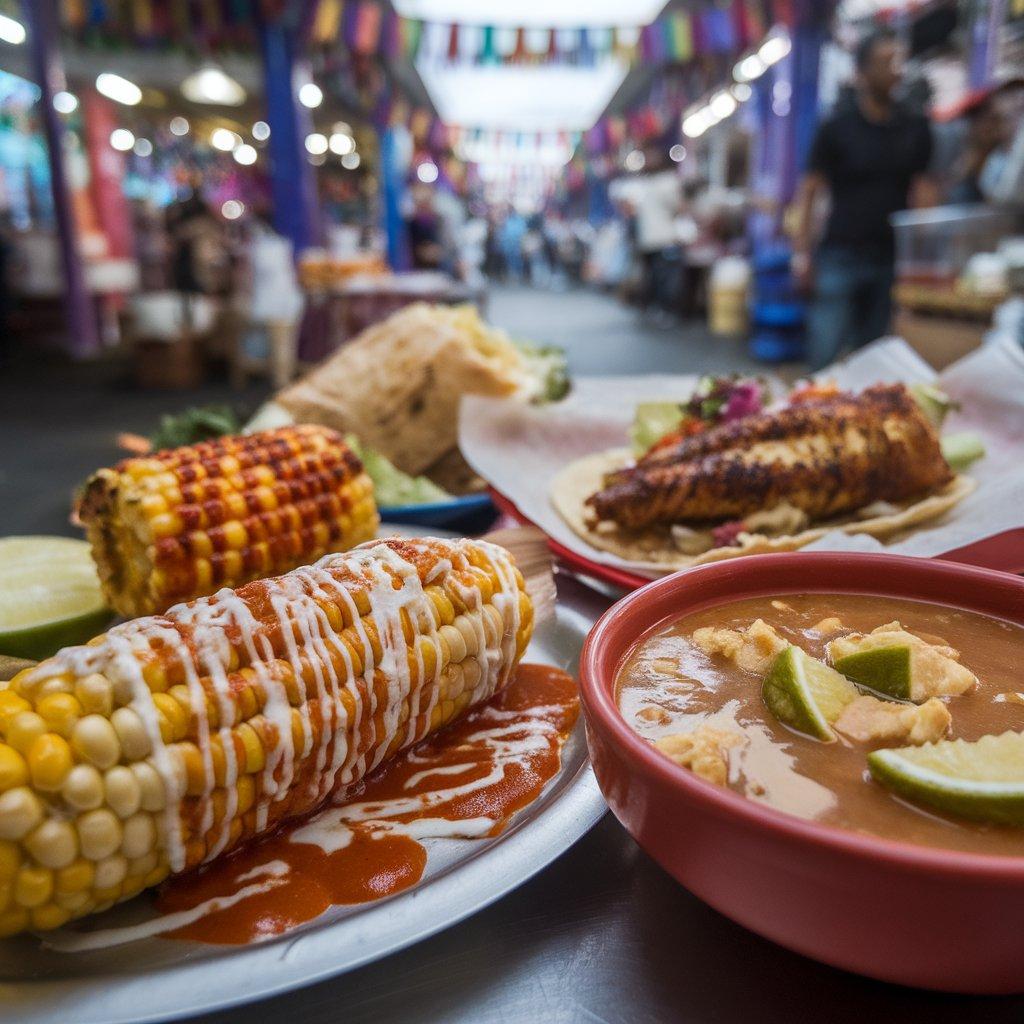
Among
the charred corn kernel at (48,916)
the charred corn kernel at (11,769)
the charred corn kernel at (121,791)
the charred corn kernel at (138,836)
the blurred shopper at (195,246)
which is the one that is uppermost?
the blurred shopper at (195,246)

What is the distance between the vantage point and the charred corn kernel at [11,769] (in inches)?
27.5

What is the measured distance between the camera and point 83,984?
663mm

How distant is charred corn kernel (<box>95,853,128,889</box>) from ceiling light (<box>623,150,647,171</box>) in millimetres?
26332

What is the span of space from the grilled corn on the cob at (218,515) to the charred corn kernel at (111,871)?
756 mm


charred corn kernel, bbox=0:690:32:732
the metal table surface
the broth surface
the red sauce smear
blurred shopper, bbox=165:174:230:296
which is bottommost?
the metal table surface

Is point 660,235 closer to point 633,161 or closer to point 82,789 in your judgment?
point 633,161

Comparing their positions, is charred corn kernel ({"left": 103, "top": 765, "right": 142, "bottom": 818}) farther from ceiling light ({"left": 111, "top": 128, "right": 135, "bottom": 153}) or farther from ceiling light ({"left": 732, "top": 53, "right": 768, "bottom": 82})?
ceiling light ({"left": 111, "top": 128, "right": 135, "bottom": 153})

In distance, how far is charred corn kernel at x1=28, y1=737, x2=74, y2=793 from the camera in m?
0.71

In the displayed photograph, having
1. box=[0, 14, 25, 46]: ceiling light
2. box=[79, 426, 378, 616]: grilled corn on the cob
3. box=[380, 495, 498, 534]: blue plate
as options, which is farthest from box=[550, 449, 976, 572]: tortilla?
box=[0, 14, 25, 46]: ceiling light

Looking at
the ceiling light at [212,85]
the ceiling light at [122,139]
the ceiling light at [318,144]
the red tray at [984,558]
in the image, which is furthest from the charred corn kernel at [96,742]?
the ceiling light at [318,144]

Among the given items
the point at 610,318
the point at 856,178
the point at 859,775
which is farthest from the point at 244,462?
the point at 610,318

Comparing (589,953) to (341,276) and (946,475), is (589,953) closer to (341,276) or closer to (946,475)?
(946,475)

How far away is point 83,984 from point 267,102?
1320 centimetres

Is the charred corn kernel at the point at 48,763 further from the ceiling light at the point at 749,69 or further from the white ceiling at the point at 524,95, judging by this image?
the white ceiling at the point at 524,95
